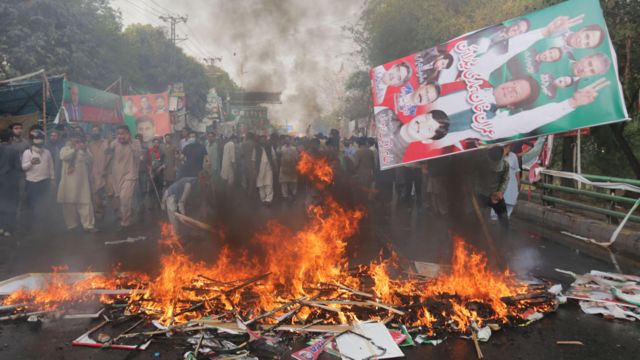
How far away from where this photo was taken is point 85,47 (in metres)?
21.2

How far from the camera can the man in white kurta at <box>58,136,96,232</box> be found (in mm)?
8766

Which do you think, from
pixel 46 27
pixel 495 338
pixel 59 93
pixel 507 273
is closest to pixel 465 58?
pixel 507 273

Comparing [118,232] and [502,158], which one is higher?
[502,158]

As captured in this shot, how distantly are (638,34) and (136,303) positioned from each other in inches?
424

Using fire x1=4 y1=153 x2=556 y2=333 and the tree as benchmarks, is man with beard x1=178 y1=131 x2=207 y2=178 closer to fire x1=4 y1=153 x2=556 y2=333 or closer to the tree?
fire x1=4 y1=153 x2=556 y2=333

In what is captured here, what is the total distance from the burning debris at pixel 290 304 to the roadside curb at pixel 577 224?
3055mm

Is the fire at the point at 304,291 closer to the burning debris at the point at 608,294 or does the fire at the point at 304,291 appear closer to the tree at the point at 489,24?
the burning debris at the point at 608,294

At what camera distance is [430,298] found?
4.40 meters

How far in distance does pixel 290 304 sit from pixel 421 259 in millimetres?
2907

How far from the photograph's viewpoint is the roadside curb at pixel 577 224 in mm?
7156

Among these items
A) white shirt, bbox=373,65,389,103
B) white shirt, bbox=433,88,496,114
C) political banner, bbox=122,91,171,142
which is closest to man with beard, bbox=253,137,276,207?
white shirt, bbox=373,65,389,103

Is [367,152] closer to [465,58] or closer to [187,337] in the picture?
[465,58]

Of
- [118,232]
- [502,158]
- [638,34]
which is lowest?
[118,232]

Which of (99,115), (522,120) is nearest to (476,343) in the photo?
(522,120)
